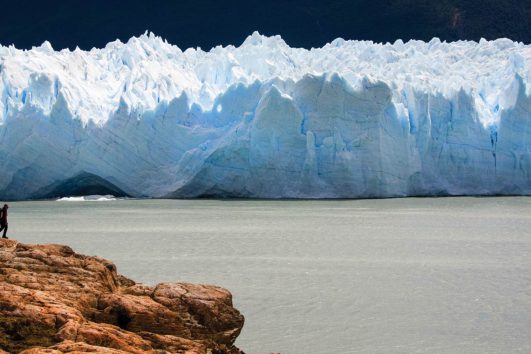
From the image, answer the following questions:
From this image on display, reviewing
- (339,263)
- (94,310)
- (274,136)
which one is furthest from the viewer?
(274,136)

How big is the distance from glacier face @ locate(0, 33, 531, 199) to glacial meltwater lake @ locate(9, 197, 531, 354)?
5.47 ft

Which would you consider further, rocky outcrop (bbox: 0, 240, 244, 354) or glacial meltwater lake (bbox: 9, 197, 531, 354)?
glacial meltwater lake (bbox: 9, 197, 531, 354)

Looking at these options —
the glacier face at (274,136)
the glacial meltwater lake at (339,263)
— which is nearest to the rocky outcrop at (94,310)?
the glacial meltwater lake at (339,263)

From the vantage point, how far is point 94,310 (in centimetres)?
406

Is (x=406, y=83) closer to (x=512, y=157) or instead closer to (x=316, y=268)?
(x=512, y=157)

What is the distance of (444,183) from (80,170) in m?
8.78

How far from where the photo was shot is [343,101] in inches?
776

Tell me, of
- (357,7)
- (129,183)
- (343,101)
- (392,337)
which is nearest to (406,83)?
(343,101)

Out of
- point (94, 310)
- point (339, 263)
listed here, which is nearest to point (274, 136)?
point (339, 263)

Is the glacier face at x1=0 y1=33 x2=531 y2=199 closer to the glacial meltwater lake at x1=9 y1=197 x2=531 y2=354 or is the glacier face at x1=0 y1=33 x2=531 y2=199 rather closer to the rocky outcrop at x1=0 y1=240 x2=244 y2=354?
the glacial meltwater lake at x1=9 y1=197 x2=531 y2=354

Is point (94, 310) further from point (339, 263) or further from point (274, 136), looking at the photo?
point (274, 136)

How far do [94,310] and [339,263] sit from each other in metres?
5.29

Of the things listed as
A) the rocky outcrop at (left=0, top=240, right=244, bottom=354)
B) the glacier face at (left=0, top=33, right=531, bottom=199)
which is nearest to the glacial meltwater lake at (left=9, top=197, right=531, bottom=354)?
the rocky outcrop at (left=0, top=240, right=244, bottom=354)

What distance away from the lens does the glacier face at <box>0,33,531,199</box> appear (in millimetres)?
19469
